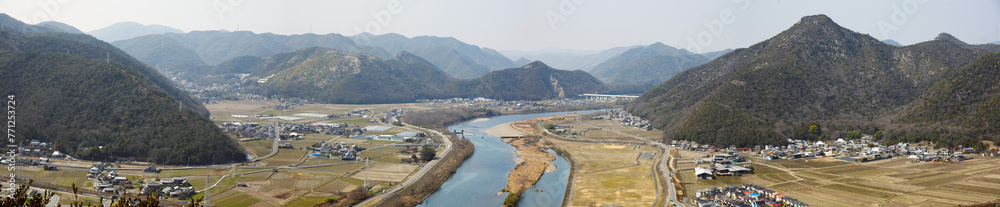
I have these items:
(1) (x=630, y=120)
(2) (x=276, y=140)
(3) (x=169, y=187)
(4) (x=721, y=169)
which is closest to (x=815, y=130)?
(4) (x=721, y=169)

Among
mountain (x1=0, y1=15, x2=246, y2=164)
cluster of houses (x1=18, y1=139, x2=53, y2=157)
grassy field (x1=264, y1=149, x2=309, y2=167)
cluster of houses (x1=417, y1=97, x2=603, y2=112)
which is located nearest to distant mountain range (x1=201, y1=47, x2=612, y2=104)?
cluster of houses (x1=417, y1=97, x2=603, y2=112)

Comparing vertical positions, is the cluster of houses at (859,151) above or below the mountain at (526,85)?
below

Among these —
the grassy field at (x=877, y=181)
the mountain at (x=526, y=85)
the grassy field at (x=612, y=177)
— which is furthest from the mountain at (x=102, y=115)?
the mountain at (x=526, y=85)

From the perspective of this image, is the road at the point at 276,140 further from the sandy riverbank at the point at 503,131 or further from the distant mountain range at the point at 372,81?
the distant mountain range at the point at 372,81

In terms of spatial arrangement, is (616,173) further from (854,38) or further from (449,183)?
(854,38)

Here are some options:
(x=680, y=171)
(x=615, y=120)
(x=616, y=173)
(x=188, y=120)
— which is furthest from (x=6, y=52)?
(x=615, y=120)

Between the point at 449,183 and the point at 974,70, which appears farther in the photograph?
the point at 974,70

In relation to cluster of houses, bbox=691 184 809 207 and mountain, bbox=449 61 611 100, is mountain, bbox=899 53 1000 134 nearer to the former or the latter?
cluster of houses, bbox=691 184 809 207

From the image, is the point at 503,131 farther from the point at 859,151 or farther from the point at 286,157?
the point at 859,151
